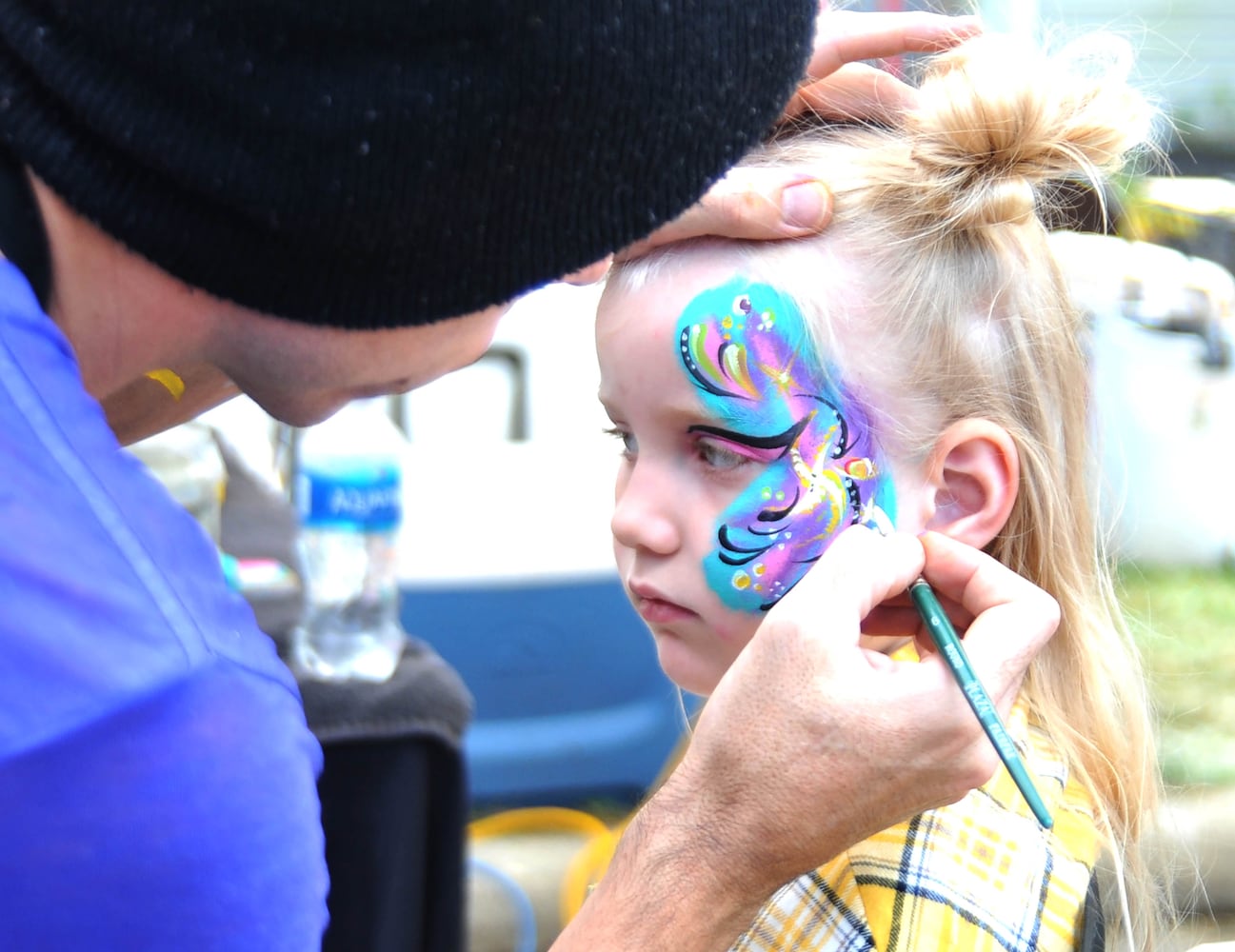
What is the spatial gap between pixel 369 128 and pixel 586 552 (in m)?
2.28

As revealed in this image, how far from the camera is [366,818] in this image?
165 centimetres

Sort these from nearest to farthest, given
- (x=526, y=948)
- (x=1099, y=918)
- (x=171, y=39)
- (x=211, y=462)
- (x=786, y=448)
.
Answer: (x=171, y=39), (x=1099, y=918), (x=786, y=448), (x=211, y=462), (x=526, y=948)

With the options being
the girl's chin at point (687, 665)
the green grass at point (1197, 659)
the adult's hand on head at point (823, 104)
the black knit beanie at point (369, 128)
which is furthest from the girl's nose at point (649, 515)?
the green grass at point (1197, 659)

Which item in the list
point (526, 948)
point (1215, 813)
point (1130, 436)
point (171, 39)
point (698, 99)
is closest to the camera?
point (171, 39)

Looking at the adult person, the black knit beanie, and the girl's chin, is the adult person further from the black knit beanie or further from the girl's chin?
the girl's chin

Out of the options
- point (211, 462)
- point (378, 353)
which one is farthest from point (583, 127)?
point (211, 462)

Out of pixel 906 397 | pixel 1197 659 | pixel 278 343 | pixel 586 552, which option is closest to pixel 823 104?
pixel 906 397

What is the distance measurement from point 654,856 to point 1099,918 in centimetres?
41

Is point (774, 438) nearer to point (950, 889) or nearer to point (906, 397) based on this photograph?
point (906, 397)

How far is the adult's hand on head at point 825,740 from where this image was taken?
0.95 meters

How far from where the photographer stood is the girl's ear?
49.4 inches

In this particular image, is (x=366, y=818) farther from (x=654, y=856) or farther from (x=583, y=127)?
(x=583, y=127)

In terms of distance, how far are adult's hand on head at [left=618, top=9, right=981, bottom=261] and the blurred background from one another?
1.38m

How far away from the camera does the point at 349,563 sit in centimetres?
211
